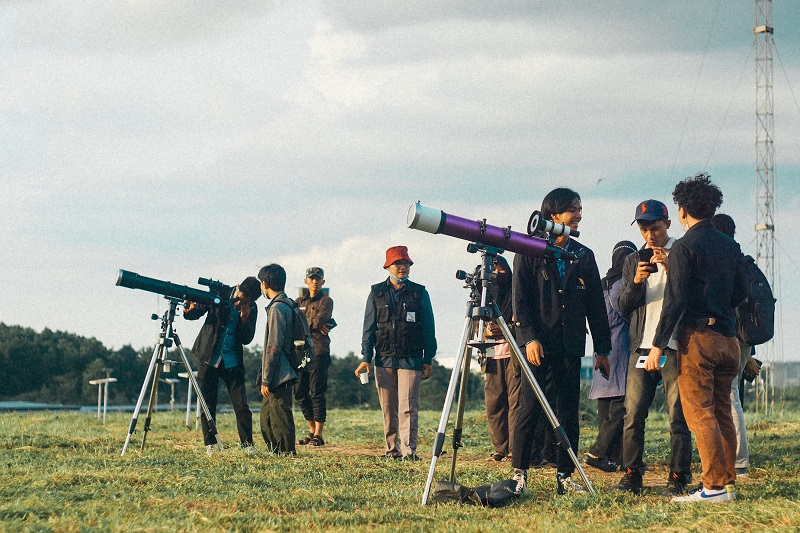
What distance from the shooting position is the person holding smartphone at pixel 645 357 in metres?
7.32

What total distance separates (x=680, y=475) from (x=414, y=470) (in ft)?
8.32

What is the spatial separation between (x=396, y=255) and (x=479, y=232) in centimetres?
418

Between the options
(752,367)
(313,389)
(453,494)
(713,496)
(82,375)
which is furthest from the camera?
(82,375)

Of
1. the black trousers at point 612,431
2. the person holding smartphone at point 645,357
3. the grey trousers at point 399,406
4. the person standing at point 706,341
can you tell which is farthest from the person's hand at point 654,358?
the grey trousers at point 399,406

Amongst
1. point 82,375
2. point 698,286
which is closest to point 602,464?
point 698,286

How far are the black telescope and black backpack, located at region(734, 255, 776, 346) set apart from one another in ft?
18.8

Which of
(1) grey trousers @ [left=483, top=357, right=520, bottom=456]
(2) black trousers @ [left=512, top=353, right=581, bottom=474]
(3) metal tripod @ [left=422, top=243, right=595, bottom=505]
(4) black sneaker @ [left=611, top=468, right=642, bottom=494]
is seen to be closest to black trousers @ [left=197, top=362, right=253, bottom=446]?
(1) grey trousers @ [left=483, top=357, right=520, bottom=456]

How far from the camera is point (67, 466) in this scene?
8.38m

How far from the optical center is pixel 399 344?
35.6 ft

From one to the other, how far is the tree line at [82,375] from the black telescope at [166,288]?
17.2 metres

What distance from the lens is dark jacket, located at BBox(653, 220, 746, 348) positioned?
6605 mm

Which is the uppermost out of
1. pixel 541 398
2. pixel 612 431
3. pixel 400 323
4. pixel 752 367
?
pixel 400 323

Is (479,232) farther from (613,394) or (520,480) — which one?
(613,394)

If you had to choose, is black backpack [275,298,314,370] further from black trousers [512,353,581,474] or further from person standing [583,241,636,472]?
black trousers [512,353,581,474]
